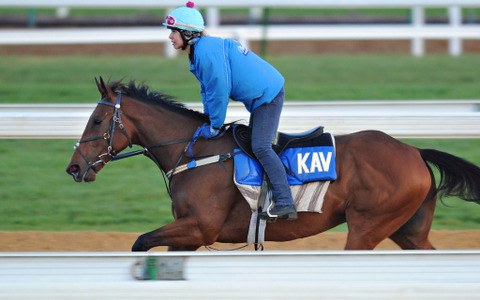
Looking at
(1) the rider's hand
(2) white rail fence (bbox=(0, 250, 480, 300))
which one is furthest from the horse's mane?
(2) white rail fence (bbox=(0, 250, 480, 300))

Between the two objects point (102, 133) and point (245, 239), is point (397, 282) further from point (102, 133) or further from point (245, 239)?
point (102, 133)

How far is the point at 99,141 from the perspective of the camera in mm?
4457

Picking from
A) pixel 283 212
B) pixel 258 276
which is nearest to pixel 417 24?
pixel 283 212

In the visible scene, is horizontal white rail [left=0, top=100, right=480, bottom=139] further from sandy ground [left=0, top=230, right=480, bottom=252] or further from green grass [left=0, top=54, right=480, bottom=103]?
green grass [left=0, top=54, right=480, bottom=103]

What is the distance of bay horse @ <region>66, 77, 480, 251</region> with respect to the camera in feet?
14.3

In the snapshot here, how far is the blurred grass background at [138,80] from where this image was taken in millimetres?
6777

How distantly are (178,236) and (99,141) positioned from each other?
2.52 ft

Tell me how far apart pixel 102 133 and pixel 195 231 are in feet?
2.76

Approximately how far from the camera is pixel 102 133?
4.46m

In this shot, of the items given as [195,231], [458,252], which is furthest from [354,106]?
[458,252]

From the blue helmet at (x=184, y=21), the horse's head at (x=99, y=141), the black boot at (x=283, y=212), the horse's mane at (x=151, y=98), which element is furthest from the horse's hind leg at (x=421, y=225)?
the horse's head at (x=99, y=141)

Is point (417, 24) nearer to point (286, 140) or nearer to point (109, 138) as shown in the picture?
point (286, 140)

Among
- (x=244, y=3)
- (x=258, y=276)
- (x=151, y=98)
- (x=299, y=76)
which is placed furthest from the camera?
(x=299, y=76)

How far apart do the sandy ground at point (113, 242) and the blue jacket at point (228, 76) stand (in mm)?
1765
